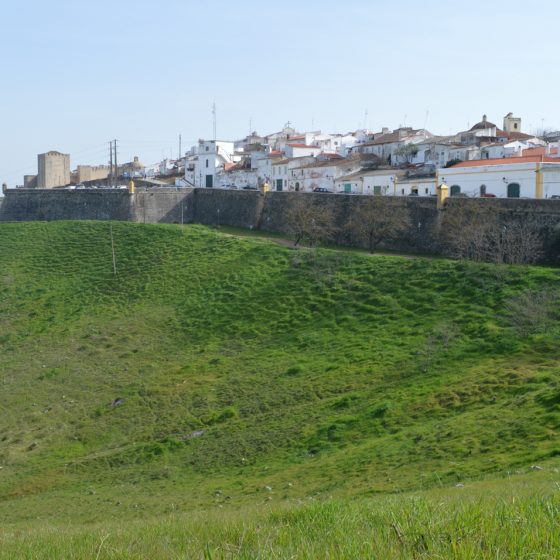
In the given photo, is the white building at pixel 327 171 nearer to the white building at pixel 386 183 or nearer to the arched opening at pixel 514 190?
the white building at pixel 386 183

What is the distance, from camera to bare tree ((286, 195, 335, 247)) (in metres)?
41.4

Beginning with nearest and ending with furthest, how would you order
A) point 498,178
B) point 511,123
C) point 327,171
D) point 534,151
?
point 498,178
point 534,151
point 327,171
point 511,123

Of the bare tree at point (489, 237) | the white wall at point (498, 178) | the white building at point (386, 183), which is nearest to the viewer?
the bare tree at point (489, 237)

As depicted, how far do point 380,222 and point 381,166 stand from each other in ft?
71.1

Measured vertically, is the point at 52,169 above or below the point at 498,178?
above

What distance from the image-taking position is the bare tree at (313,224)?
1629 inches

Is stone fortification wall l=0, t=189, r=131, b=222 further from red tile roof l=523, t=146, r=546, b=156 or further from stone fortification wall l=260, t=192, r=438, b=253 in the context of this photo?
red tile roof l=523, t=146, r=546, b=156

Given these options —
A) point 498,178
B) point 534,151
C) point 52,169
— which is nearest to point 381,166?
point 534,151

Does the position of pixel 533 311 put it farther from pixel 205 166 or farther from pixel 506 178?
pixel 205 166

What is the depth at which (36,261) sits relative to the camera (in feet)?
140

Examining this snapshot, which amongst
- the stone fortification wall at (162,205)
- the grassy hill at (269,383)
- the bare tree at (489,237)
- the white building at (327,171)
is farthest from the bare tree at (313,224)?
the white building at (327,171)

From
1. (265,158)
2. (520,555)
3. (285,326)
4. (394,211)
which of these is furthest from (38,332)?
(265,158)

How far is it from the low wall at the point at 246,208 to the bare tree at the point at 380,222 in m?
0.20

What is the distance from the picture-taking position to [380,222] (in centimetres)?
3872
